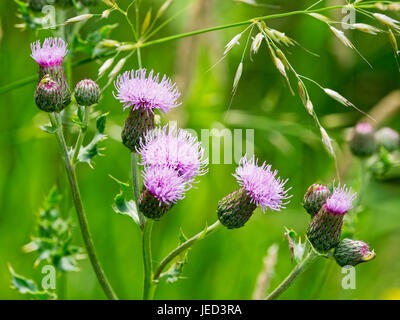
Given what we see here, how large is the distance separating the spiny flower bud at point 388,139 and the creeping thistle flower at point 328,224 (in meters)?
1.17

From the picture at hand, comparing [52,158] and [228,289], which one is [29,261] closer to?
[52,158]

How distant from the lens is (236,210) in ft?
5.56

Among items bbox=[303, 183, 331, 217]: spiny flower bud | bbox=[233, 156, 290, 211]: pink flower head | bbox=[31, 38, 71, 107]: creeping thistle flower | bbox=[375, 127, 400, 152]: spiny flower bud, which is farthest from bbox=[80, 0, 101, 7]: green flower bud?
bbox=[375, 127, 400, 152]: spiny flower bud

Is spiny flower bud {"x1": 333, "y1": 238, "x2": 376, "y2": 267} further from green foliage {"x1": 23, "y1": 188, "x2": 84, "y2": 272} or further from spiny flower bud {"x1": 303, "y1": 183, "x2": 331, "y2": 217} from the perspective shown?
green foliage {"x1": 23, "y1": 188, "x2": 84, "y2": 272}

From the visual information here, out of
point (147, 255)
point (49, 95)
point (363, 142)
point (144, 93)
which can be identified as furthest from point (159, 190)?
point (363, 142)

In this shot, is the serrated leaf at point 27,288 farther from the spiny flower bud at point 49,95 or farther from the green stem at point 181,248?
the spiny flower bud at point 49,95

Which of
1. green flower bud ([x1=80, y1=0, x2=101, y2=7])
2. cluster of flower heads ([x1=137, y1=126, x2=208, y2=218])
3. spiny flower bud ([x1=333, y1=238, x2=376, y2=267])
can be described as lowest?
spiny flower bud ([x1=333, y1=238, x2=376, y2=267])

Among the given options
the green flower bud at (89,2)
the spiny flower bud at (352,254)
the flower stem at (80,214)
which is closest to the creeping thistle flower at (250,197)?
the spiny flower bud at (352,254)

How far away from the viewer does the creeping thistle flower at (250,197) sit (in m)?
1.70

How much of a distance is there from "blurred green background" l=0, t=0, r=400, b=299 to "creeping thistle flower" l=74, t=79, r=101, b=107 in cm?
81

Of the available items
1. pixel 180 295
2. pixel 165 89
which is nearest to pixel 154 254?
pixel 180 295

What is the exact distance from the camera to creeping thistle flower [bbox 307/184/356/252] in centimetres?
170

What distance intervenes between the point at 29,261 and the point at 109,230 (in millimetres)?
437

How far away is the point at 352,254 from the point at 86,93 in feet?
3.09
